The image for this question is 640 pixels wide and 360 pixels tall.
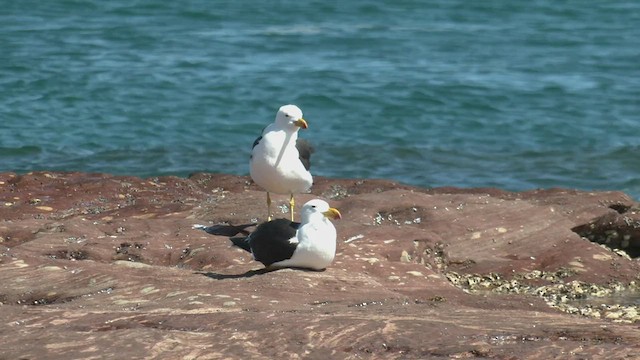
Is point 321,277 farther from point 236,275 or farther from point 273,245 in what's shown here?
point 236,275

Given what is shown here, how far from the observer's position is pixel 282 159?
11109 millimetres

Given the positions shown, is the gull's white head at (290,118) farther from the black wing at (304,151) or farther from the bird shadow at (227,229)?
the bird shadow at (227,229)

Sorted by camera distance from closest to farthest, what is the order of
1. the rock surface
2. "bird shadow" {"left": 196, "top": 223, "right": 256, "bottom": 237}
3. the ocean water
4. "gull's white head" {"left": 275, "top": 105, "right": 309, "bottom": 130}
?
the rock surface < "bird shadow" {"left": 196, "top": 223, "right": 256, "bottom": 237} < "gull's white head" {"left": 275, "top": 105, "right": 309, "bottom": 130} < the ocean water

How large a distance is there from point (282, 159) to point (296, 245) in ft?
6.46

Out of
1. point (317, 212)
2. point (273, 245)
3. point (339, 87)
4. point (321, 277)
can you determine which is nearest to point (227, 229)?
point (317, 212)

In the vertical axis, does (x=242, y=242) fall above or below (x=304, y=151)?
below

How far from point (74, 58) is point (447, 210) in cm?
1761

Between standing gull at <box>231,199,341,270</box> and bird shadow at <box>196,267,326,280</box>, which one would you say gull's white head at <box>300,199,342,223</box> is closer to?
standing gull at <box>231,199,341,270</box>

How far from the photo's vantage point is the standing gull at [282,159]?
11.1 meters

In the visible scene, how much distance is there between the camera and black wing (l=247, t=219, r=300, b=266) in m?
9.28

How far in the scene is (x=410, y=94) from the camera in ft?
83.6

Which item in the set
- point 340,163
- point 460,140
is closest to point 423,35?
point 460,140

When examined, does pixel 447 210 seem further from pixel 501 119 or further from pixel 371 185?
pixel 501 119

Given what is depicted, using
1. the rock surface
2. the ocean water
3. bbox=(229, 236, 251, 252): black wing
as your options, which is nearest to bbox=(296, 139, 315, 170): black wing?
the rock surface
